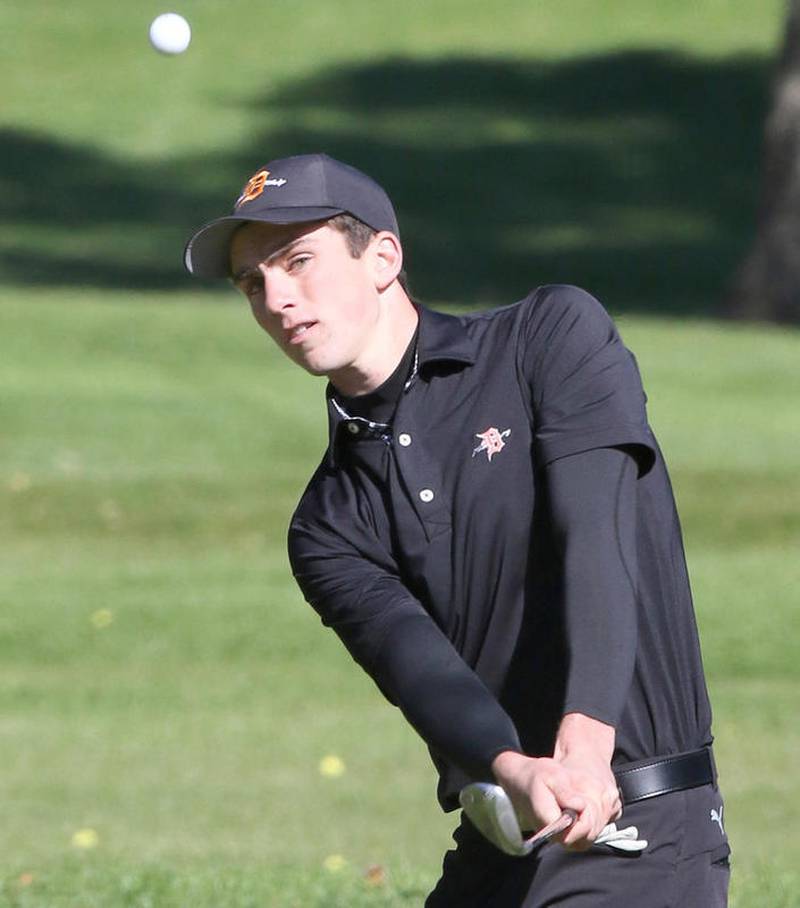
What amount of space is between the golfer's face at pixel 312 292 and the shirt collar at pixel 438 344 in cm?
12

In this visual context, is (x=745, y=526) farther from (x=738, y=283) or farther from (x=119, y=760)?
(x=738, y=283)

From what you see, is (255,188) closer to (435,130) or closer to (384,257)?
(384,257)

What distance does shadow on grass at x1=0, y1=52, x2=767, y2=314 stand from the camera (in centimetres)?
3031

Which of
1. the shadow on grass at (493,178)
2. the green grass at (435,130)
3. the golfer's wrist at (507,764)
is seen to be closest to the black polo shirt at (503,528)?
the golfer's wrist at (507,764)

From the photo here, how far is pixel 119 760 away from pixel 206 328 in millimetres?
10663

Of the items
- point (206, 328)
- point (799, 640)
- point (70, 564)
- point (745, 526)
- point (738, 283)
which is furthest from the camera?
point (738, 283)

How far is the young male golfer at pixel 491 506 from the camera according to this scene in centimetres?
343

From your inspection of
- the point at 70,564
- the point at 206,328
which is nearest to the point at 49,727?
the point at 70,564

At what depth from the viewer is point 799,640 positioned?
449 inches

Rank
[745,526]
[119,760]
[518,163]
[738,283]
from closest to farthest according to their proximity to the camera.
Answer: [119,760], [745,526], [738,283], [518,163]

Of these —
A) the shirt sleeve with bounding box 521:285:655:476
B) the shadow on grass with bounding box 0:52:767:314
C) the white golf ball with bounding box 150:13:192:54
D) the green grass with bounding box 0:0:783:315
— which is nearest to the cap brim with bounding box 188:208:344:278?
the shirt sleeve with bounding box 521:285:655:476

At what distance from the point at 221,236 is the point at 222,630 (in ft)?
26.8

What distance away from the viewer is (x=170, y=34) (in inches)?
249

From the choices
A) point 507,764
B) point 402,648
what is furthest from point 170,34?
point 507,764
